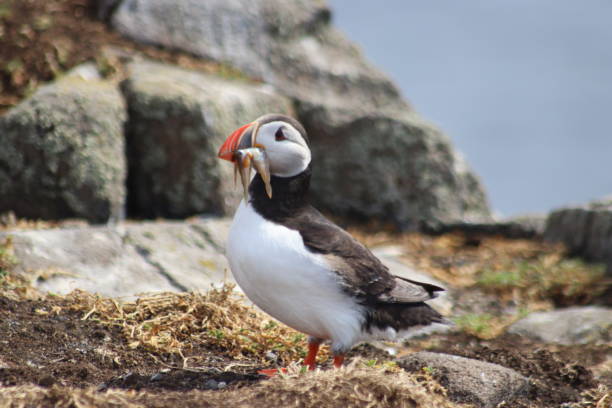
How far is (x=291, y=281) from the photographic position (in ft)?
12.7

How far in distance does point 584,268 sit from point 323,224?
478 cm

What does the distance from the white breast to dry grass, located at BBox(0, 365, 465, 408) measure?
13.7 inches

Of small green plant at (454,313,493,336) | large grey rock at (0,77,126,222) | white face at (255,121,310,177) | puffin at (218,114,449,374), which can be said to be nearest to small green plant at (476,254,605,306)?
small green plant at (454,313,493,336)

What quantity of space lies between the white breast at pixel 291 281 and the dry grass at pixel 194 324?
0.79 m

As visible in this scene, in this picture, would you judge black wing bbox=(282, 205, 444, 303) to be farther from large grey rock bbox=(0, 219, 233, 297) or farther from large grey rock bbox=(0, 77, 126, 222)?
large grey rock bbox=(0, 77, 126, 222)

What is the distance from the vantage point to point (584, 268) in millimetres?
7988

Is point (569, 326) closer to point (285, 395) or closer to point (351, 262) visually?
point (351, 262)

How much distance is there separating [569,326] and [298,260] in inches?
136

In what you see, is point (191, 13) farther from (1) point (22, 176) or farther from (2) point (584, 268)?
(2) point (584, 268)

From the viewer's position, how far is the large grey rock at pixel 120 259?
559 centimetres

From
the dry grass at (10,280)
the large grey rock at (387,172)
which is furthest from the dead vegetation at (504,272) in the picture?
the dry grass at (10,280)

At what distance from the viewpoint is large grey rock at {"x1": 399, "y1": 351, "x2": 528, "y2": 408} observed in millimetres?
4277

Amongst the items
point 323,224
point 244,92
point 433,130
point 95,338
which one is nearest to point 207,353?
point 95,338

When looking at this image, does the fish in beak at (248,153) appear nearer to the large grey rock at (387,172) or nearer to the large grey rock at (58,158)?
the large grey rock at (58,158)
